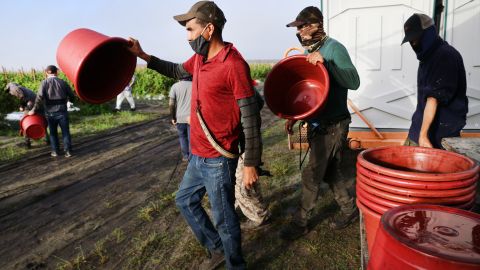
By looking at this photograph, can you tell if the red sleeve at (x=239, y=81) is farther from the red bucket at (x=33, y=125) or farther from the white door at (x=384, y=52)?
the red bucket at (x=33, y=125)

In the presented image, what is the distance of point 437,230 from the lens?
141 centimetres

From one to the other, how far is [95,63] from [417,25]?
2.57 meters

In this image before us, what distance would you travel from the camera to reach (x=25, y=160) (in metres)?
7.40

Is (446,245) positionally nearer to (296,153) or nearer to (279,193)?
(279,193)

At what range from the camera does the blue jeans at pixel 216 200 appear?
254 centimetres

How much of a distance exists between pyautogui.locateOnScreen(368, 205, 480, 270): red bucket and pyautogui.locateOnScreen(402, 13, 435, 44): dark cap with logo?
Result: 67.5 inches

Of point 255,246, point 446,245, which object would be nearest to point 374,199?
point 446,245

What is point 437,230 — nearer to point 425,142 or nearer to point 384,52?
point 425,142

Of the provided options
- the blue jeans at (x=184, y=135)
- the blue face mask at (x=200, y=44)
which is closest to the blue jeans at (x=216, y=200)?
the blue face mask at (x=200, y=44)

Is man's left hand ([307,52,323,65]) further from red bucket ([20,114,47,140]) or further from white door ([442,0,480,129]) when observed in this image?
red bucket ([20,114,47,140])

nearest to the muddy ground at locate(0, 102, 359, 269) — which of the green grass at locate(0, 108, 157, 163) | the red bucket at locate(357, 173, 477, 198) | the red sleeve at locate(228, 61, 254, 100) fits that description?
the green grass at locate(0, 108, 157, 163)

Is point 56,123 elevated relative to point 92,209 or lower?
elevated

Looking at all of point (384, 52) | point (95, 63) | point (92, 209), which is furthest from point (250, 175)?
point (384, 52)

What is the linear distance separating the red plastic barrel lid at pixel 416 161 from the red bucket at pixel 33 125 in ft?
24.7
